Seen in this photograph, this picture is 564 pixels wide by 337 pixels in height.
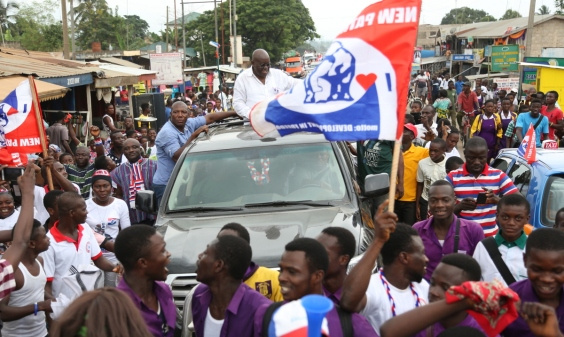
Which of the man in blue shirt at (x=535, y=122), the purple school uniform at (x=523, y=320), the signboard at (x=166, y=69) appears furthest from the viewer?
the signboard at (x=166, y=69)

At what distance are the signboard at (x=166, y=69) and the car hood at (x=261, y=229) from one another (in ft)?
70.4

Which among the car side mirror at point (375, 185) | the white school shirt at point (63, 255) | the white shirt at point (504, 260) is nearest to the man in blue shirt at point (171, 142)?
the car side mirror at point (375, 185)

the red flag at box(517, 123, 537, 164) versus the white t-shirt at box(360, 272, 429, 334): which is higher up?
the red flag at box(517, 123, 537, 164)

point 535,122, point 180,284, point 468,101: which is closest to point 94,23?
point 468,101

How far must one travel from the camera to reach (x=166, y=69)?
27.1m

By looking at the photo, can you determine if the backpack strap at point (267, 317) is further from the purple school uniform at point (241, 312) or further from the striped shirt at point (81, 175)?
the striped shirt at point (81, 175)

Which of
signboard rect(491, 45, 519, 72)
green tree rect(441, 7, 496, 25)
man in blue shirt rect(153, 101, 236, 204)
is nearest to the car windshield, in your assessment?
man in blue shirt rect(153, 101, 236, 204)

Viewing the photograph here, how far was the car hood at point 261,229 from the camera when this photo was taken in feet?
17.6

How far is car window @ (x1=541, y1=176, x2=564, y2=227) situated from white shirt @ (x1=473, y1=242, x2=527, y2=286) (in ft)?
6.54

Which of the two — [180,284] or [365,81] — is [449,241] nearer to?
[365,81]

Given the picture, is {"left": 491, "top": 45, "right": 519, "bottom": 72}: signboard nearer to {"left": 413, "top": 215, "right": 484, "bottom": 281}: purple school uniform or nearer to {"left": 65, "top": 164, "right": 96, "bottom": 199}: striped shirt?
{"left": 65, "top": 164, "right": 96, "bottom": 199}: striped shirt

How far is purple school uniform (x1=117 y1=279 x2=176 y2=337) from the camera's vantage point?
3.88m

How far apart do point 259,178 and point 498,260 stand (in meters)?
2.68

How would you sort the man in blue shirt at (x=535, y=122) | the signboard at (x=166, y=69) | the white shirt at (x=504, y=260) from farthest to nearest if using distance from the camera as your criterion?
the signboard at (x=166, y=69), the man in blue shirt at (x=535, y=122), the white shirt at (x=504, y=260)
